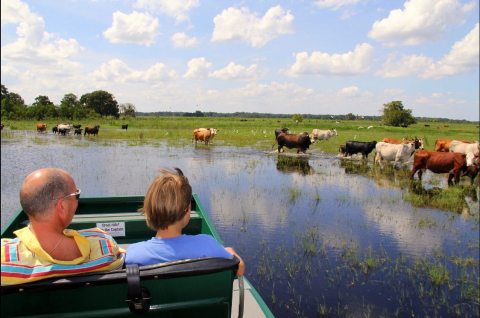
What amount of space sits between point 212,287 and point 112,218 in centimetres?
326

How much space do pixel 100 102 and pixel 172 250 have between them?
104114 millimetres

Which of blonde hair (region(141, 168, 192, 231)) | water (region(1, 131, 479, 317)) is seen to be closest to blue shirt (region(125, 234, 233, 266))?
blonde hair (region(141, 168, 192, 231))

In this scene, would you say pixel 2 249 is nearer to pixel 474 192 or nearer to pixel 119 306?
pixel 119 306

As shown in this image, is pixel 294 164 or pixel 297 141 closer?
pixel 294 164

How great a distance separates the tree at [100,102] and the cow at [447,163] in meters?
93.9

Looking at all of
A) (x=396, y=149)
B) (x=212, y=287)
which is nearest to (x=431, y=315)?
(x=212, y=287)

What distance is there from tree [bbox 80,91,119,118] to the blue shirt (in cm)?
10322

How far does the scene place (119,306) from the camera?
7.39ft

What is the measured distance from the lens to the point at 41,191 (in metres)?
2.05

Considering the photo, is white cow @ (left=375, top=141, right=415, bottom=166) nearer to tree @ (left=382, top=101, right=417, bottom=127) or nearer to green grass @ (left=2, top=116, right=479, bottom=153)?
green grass @ (left=2, top=116, right=479, bottom=153)

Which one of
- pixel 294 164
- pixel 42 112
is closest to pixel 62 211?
pixel 294 164

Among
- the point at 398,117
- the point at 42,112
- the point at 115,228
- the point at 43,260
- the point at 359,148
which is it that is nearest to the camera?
the point at 43,260

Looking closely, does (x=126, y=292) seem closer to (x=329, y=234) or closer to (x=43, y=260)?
(x=43, y=260)

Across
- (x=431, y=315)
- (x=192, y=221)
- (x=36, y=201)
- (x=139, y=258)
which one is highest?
(x=36, y=201)
